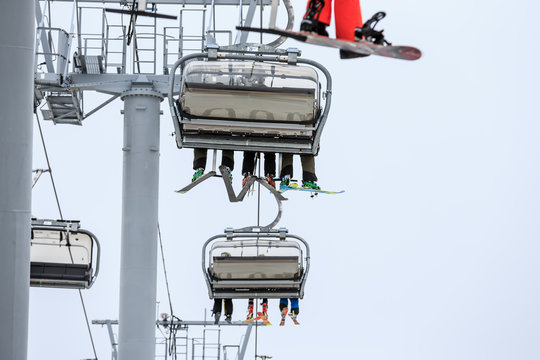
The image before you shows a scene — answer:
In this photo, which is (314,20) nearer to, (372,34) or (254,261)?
(372,34)

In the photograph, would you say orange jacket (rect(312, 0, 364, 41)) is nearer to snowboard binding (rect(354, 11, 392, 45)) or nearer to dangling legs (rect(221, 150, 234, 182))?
snowboard binding (rect(354, 11, 392, 45))

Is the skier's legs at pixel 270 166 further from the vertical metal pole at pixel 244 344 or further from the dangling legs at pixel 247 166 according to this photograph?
the vertical metal pole at pixel 244 344

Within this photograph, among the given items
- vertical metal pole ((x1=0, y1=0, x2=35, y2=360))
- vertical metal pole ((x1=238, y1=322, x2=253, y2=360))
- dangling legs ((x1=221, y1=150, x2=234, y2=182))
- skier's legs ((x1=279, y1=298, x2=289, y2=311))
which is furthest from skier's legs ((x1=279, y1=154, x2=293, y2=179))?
vertical metal pole ((x1=238, y1=322, x2=253, y2=360))

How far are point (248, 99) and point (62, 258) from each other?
23.7 feet

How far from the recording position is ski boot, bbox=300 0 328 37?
7.30 m

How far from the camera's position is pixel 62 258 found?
53.8 ft

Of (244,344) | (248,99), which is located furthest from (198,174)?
(244,344)

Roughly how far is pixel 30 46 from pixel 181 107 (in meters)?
2.70

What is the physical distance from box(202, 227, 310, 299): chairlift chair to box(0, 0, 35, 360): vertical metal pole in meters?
6.42

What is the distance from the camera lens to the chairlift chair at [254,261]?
1363cm

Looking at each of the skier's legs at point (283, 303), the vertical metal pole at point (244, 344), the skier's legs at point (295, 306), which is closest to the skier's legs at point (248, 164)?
the skier's legs at point (295, 306)

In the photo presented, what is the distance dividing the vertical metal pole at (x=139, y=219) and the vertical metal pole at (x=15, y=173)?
374 inches

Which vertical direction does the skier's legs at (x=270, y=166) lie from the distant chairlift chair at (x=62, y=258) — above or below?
above

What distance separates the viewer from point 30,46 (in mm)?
7262
